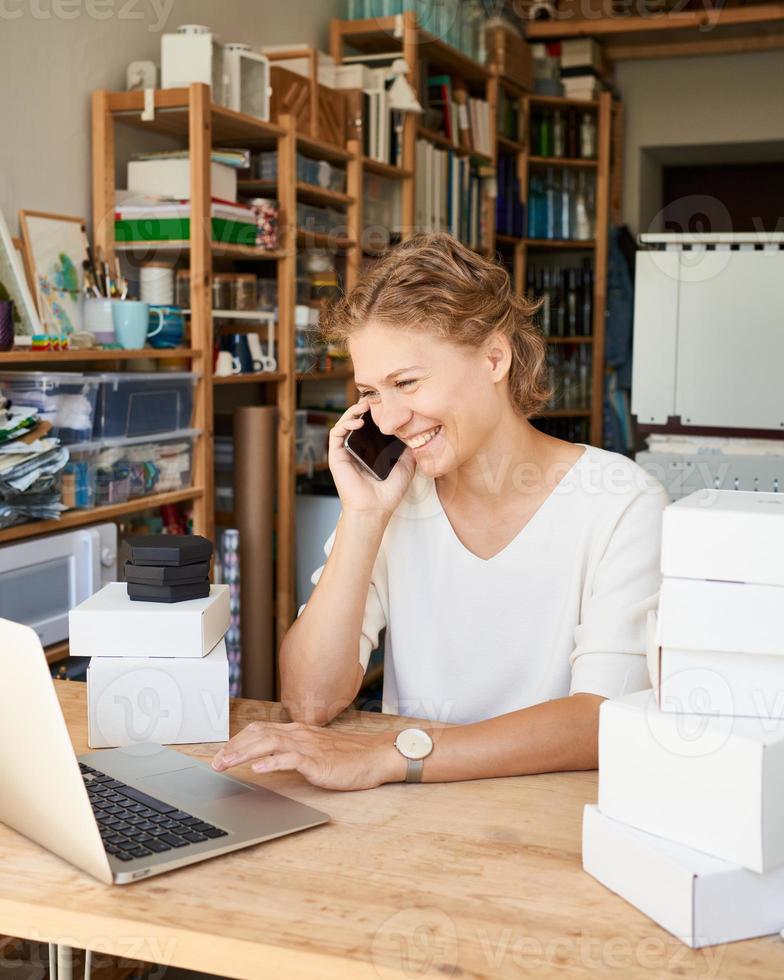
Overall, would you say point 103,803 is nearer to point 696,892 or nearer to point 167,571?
point 167,571

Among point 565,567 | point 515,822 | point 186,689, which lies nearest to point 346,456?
point 565,567

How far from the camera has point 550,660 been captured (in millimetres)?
1667

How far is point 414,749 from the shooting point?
1288 mm

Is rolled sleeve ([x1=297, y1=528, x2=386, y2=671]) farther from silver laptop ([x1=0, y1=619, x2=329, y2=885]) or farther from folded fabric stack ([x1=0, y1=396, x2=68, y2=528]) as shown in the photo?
folded fabric stack ([x1=0, y1=396, x2=68, y2=528])

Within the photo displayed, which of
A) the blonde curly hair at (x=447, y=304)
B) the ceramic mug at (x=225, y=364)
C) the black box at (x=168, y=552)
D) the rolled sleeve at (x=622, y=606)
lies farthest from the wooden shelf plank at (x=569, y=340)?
the black box at (x=168, y=552)

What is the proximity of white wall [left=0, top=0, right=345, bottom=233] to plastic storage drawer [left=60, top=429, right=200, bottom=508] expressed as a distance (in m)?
0.60

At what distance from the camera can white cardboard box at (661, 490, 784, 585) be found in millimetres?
986

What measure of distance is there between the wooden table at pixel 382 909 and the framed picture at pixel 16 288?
1.57 meters

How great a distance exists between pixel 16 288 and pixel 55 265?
24 centimetres

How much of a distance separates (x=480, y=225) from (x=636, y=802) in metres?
4.27

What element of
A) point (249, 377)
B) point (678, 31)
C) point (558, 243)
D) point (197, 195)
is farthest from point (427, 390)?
point (678, 31)

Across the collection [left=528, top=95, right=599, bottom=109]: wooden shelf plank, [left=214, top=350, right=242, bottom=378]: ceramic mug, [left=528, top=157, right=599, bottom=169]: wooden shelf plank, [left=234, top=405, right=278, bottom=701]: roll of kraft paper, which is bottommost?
[left=234, top=405, right=278, bottom=701]: roll of kraft paper

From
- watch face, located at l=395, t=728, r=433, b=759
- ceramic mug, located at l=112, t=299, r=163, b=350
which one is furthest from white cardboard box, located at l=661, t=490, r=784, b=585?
ceramic mug, located at l=112, t=299, r=163, b=350

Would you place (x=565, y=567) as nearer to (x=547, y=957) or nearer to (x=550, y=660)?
(x=550, y=660)
